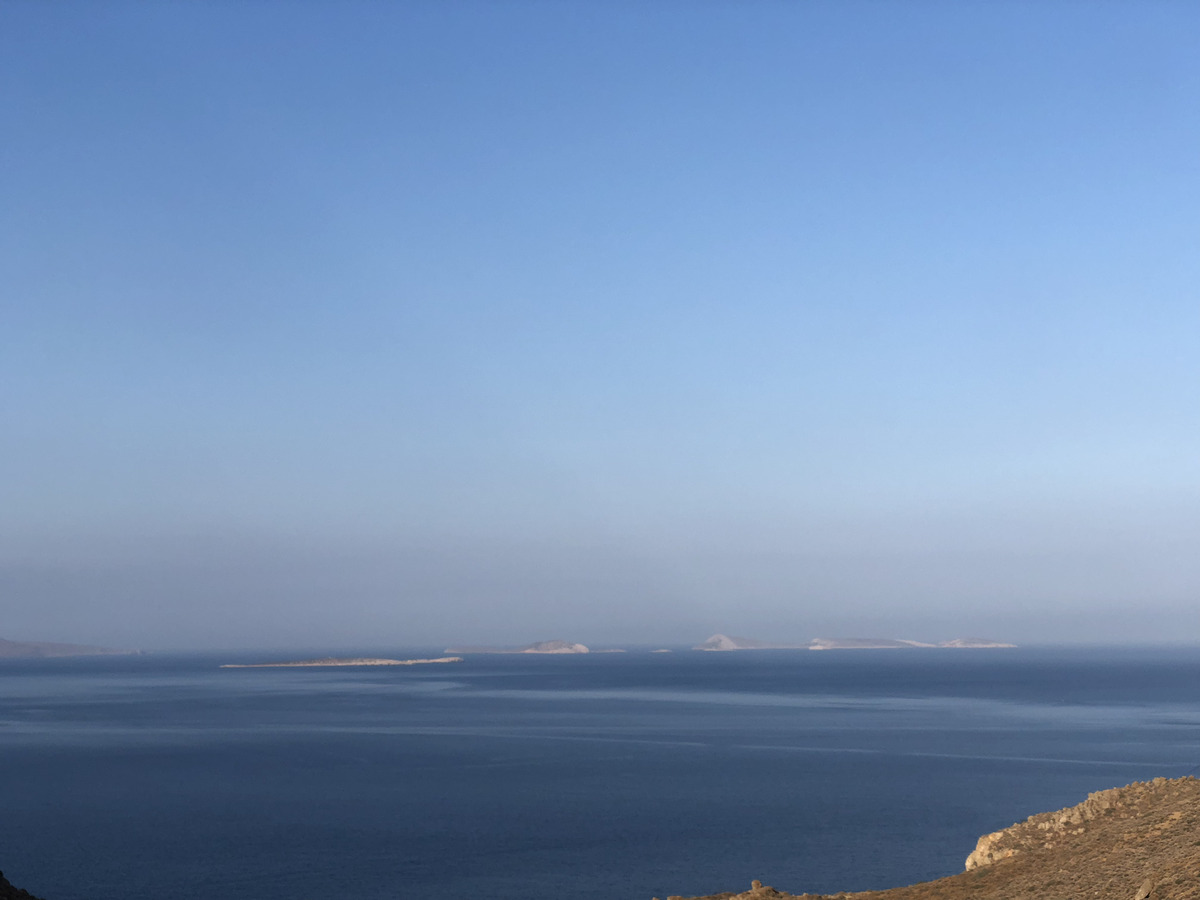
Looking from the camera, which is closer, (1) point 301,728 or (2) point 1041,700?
(1) point 301,728

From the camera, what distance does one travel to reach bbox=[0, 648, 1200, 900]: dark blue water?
142 ft

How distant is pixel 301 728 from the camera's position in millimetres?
107312

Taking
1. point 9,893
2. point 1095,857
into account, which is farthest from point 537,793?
point 1095,857

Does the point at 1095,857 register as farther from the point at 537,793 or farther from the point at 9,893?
the point at 537,793

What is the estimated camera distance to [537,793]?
62.3 meters

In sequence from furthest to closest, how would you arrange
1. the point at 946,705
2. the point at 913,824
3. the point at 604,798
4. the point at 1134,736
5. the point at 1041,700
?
the point at 1041,700 < the point at 946,705 < the point at 1134,736 < the point at 604,798 < the point at 913,824

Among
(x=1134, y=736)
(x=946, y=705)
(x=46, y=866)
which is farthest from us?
(x=946, y=705)

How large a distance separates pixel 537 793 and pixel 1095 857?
43681 millimetres

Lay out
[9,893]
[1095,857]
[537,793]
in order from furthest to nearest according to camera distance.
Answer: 1. [537,793]
2. [9,893]
3. [1095,857]

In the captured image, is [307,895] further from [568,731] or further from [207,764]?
[568,731]

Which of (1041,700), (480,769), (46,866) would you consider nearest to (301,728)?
(480,769)

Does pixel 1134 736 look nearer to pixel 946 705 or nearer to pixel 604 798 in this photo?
pixel 946 705

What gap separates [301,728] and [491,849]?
65.9 meters

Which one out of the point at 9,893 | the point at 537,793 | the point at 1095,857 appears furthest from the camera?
the point at 537,793
